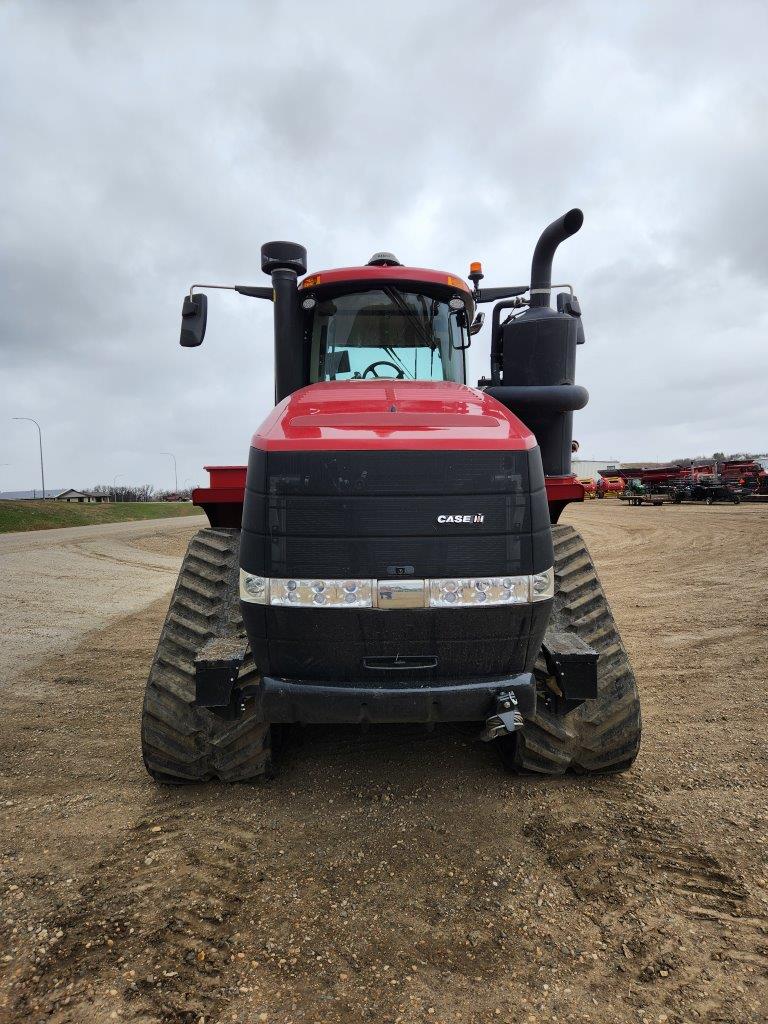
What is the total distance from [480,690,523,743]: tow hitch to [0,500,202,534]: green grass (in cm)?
1925

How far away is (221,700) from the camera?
262cm

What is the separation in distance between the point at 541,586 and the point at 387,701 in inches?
30.3

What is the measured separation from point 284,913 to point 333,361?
9.54ft

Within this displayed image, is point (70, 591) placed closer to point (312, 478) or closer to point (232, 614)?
point (232, 614)

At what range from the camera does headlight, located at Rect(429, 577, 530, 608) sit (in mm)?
2344

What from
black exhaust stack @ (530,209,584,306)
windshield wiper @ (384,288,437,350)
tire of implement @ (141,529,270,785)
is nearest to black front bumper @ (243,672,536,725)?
tire of implement @ (141,529,270,785)

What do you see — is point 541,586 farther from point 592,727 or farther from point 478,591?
point 592,727

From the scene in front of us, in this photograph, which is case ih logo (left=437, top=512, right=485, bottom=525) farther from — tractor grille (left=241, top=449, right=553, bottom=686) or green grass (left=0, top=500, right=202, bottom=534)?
green grass (left=0, top=500, right=202, bottom=534)

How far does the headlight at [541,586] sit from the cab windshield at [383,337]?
1.73 metres

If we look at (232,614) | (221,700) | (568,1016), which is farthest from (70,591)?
(568,1016)

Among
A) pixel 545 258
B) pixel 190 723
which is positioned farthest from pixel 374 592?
pixel 545 258

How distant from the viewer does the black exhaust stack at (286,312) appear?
3.83 metres

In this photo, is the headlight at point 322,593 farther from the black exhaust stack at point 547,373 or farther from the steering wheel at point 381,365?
the black exhaust stack at point 547,373

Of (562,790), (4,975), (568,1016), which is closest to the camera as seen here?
(568,1016)
